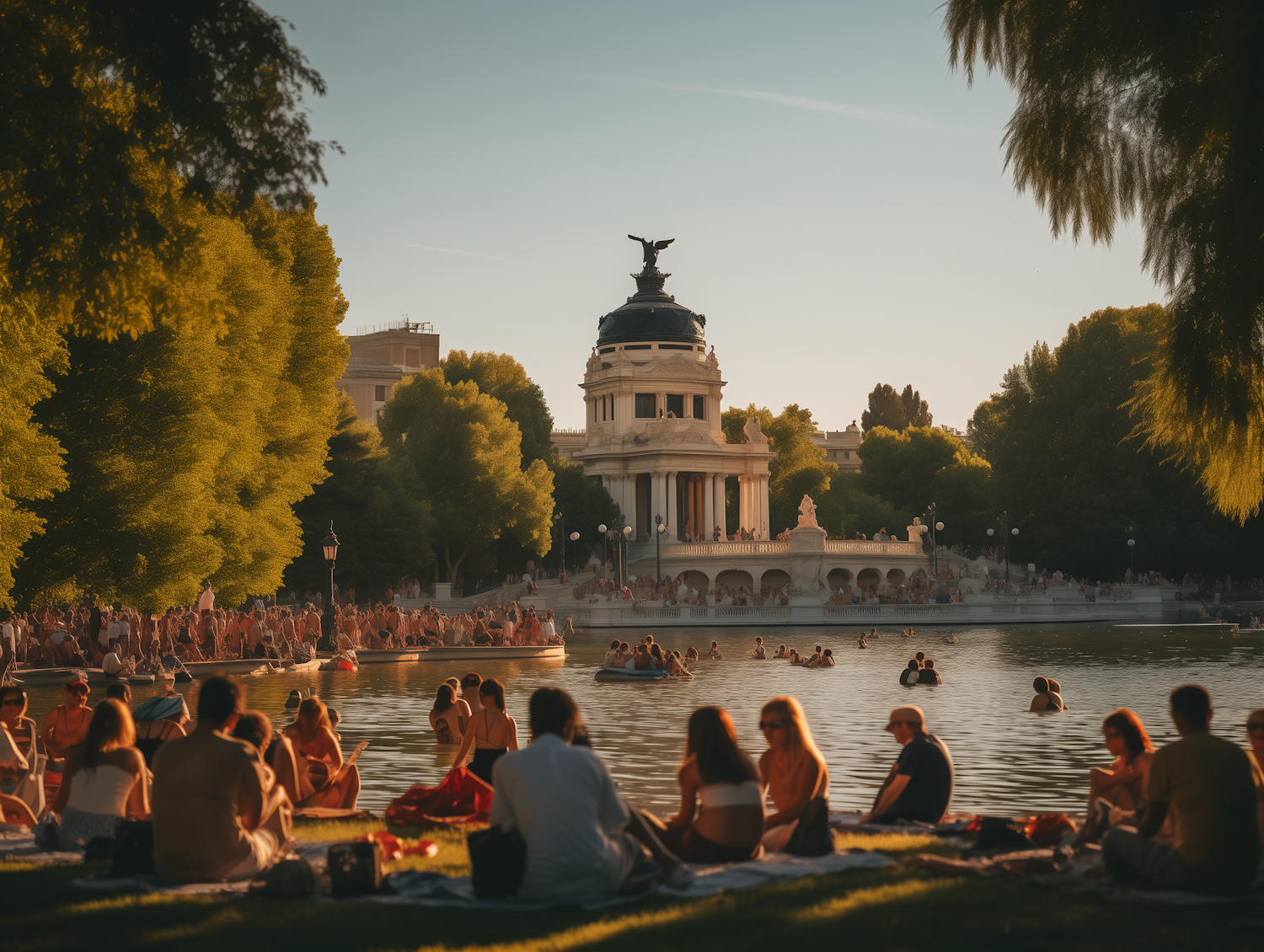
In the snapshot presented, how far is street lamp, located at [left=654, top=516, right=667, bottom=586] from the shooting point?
70.4m

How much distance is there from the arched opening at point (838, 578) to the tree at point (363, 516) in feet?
76.7

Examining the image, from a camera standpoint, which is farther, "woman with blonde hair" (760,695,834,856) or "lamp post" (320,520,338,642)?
"lamp post" (320,520,338,642)

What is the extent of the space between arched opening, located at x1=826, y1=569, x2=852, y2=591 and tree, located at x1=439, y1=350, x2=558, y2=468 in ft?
62.0

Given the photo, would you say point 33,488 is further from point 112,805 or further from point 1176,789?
point 1176,789

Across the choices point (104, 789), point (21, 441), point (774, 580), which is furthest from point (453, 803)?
point (774, 580)

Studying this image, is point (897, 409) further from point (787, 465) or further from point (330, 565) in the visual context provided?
point (330, 565)

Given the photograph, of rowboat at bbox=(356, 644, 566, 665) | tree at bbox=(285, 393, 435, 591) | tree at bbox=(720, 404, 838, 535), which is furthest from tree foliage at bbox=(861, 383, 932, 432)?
rowboat at bbox=(356, 644, 566, 665)

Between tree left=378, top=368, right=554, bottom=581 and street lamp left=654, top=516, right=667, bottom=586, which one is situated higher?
tree left=378, top=368, right=554, bottom=581

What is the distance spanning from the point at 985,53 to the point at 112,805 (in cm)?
994

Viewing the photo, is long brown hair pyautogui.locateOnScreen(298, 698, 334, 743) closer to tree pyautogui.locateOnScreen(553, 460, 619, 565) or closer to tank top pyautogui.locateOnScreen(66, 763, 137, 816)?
tank top pyautogui.locateOnScreen(66, 763, 137, 816)

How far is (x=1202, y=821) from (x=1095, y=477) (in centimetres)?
6902

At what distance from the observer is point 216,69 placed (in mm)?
12531

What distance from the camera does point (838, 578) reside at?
261 feet

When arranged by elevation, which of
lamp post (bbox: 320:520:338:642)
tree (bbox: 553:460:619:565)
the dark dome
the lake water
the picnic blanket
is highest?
the dark dome
